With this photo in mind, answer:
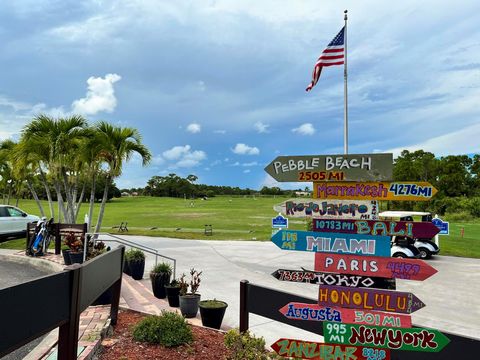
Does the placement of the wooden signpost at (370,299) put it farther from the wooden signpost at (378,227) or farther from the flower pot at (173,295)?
the flower pot at (173,295)

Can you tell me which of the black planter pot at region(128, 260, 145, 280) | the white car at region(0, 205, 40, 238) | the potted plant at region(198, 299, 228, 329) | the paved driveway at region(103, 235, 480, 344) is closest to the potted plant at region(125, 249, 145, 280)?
the black planter pot at region(128, 260, 145, 280)

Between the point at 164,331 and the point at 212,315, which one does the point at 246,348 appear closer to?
the point at 164,331

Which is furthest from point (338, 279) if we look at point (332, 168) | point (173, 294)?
point (173, 294)

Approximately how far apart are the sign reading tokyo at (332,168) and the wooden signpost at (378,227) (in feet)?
1.48

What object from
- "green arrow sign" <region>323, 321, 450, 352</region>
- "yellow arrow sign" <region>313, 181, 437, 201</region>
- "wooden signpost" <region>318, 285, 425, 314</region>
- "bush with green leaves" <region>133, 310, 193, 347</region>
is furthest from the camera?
"bush with green leaves" <region>133, 310, 193, 347</region>

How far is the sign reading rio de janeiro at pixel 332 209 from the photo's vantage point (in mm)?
3963

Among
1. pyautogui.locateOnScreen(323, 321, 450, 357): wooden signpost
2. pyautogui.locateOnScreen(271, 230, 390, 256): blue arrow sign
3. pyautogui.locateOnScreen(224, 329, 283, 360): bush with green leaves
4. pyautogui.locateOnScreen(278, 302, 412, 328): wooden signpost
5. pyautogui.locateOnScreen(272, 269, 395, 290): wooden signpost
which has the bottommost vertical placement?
pyautogui.locateOnScreen(224, 329, 283, 360): bush with green leaves

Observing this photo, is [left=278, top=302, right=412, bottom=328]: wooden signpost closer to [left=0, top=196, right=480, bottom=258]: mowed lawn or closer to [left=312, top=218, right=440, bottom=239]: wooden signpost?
[left=312, top=218, right=440, bottom=239]: wooden signpost

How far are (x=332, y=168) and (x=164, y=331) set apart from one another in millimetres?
3121

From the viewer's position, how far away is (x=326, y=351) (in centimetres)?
369

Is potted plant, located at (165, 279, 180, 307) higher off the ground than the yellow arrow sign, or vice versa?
the yellow arrow sign

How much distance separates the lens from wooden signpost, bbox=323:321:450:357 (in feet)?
10.7

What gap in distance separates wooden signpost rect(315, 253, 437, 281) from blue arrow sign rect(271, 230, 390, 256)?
6 cm

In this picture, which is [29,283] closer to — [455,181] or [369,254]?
[369,254]
